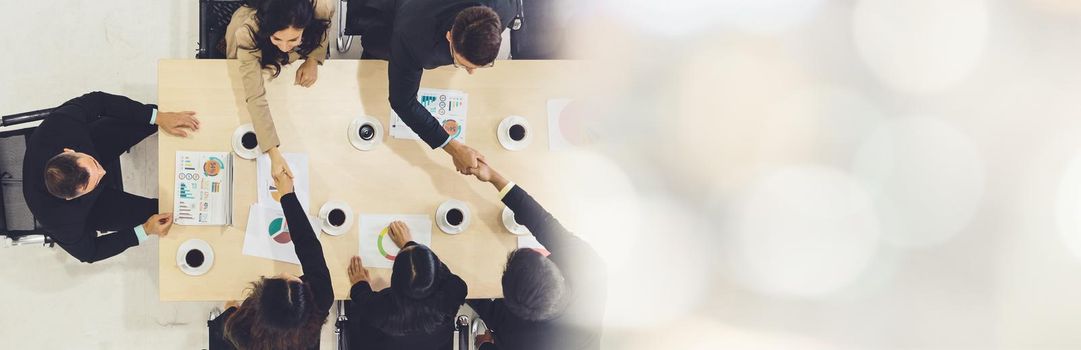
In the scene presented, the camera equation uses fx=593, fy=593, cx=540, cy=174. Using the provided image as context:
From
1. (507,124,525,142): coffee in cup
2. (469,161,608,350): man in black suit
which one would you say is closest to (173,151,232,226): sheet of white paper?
(469,161,608,350): man in black suit

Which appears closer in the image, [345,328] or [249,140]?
[249,140]

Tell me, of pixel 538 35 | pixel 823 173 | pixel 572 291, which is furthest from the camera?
pixel 823 173

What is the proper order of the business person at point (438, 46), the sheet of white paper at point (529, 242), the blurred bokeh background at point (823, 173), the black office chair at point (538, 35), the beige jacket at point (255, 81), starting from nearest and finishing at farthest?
1. the business person at point (438, 46)
2. the beige jacket at point (255, 81)
3. the sheet of white paper at point (529, 242)
4. the black office chair at point (538, 35)
5. the blurred bokeh background at point (823, 173)

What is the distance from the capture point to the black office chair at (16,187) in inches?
75.2

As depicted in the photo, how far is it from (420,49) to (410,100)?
0.56 ft

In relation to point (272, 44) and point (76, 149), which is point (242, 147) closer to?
point (272, 44)

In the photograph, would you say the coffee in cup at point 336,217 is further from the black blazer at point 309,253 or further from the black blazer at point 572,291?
the black blazer at point 572,291

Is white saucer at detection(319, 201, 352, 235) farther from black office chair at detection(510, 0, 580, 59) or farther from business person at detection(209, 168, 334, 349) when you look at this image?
black office chair at detection(510, 0, 580, 59)

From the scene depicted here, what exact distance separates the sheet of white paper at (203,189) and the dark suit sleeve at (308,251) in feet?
0.76

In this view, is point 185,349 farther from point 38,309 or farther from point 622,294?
point 622,294

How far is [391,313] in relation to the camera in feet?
5.72

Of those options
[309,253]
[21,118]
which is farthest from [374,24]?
[21,118]

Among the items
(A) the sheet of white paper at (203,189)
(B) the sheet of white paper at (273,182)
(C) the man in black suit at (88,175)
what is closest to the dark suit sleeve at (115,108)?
(C) the man in black suit at (88,175)

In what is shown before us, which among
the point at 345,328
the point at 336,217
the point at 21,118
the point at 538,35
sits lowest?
the point at 345,328
